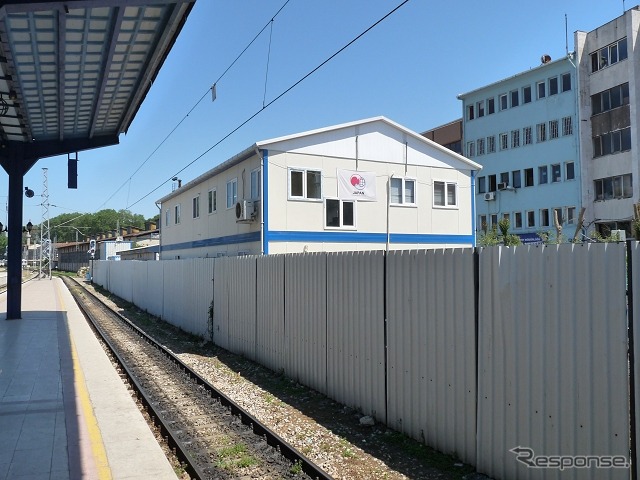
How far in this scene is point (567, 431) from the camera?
4445 mm

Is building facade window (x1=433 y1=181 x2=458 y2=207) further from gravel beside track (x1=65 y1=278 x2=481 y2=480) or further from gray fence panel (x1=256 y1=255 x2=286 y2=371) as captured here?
gravel beside track (x1=65 y1=278 x2=481 y2=480)

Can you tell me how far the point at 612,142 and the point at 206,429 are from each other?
32.5 m

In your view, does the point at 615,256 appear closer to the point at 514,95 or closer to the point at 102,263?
the point at 514,95

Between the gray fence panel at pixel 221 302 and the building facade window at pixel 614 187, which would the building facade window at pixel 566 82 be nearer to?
the building facade window at pixel 614 187

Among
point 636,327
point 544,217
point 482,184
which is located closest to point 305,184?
point 636,327

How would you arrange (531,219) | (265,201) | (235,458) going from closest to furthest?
(235,458), (265,201), (531,219)

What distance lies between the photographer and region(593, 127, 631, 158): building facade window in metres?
31.8

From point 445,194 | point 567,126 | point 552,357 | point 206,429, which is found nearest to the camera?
point 552,357

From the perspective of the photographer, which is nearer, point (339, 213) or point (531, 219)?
point (339, 213)

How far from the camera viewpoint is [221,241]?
902 inches

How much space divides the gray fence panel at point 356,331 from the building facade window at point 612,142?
2968 cm

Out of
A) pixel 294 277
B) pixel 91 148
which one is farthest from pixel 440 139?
pixel 294 277

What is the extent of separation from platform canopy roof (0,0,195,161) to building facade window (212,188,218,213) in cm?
871

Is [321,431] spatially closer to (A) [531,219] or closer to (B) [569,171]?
(B) [569,171]
